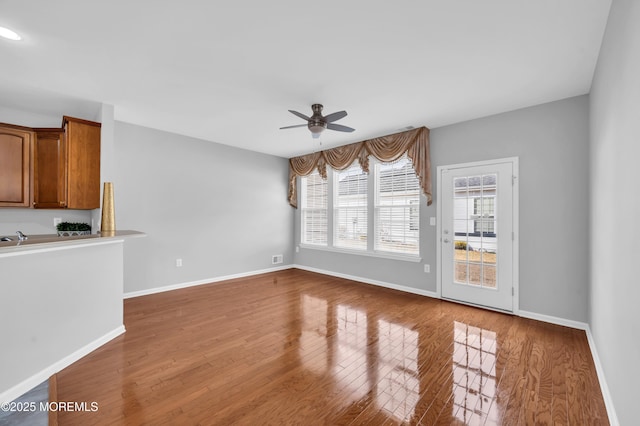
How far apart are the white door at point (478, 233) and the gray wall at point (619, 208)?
3.68ft

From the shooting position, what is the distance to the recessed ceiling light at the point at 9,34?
2.08 metres

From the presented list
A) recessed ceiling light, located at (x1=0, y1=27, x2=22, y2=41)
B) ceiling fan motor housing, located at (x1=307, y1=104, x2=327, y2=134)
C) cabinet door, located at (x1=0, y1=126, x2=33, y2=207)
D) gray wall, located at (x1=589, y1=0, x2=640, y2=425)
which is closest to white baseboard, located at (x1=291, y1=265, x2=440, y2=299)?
gray wall, located at (x1=589, y1=0, x2=640, y2=425)

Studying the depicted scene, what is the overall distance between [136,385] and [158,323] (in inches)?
50.7

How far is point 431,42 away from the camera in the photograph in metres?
2.22

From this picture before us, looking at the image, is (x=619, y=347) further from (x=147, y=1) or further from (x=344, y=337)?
(x=147, y=1)

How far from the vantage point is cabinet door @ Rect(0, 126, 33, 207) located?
3.41 meters

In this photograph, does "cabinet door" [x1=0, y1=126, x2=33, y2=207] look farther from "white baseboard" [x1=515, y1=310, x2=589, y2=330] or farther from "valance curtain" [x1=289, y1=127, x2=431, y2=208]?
"white baseboard" [x1=515, y1=310, x2=589, y2=330]

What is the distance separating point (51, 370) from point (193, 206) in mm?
3071

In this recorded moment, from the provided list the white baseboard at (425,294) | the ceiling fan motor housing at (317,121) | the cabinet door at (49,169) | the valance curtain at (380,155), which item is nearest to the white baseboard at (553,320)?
the white baseboard at (425,294)

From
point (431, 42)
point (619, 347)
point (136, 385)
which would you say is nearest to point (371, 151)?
point (431, 42)

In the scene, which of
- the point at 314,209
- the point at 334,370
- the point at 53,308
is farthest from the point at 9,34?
the point at 314,209

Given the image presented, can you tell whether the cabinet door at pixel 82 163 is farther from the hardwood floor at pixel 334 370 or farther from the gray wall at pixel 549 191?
the gray wall at pixel 549 191

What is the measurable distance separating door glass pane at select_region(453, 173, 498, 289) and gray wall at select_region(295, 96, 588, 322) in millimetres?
314

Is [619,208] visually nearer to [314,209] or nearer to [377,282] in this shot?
[377,282]
